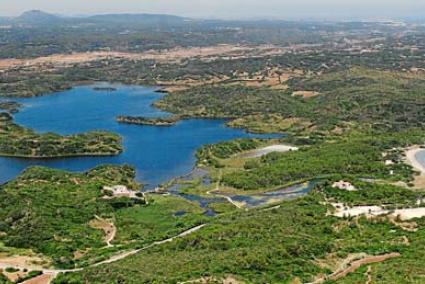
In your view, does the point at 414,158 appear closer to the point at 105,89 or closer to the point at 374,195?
the point at 374,195

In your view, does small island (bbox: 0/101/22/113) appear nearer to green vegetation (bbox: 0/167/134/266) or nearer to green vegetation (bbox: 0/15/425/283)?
green vegetation (bbox: 0/15/425/283)

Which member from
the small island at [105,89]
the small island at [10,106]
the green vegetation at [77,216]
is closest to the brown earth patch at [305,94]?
the small island at [105,89]

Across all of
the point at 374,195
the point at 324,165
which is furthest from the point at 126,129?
the point at 374,195

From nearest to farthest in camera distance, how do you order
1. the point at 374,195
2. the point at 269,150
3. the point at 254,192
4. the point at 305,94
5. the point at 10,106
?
1. the point at 374,195
2. the point at 254,192
3. the point at 269,150
4. the point at 10,106
5. the point at 305,94

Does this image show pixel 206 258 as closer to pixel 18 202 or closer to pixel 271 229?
pixel 271 229

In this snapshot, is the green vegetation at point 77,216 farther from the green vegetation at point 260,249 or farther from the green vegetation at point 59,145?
the green vegetation at point 59,145

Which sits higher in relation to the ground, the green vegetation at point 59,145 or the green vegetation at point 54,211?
the green vegetation at point 54,211

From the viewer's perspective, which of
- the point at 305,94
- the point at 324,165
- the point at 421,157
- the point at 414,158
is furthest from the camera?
the point at 305,94

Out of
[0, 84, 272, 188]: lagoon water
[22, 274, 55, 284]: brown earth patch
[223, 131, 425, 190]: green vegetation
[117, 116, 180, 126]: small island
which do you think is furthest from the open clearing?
[22, 274, 55, 284]: brown earth patch
